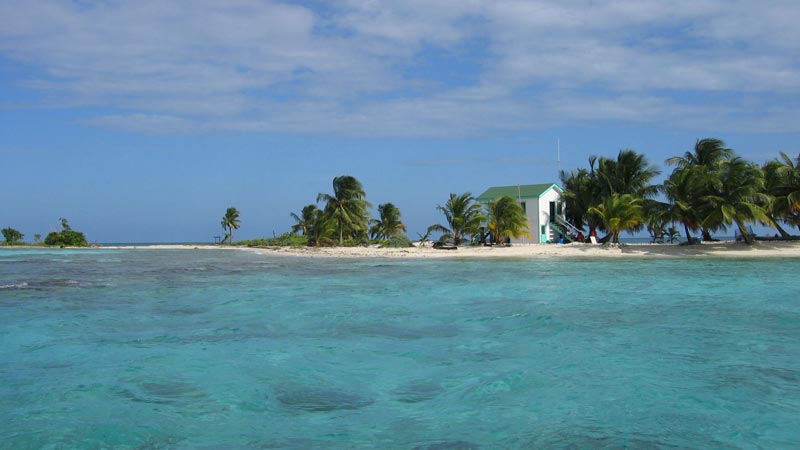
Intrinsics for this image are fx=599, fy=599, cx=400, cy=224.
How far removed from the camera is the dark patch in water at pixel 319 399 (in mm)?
5969

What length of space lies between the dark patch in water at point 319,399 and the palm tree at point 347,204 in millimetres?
34093

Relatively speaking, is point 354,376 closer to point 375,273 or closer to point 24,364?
point 24,364

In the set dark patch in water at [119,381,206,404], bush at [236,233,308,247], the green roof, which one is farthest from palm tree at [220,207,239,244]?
dark patch in water at [119,381,206,404]

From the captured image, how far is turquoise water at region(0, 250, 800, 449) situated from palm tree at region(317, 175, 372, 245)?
2540 centimetres

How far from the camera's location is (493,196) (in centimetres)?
4091

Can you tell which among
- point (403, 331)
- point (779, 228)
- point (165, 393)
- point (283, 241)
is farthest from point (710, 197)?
point (283, 241)

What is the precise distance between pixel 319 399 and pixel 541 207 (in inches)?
1305

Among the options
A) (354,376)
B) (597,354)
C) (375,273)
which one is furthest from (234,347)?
(375,273)

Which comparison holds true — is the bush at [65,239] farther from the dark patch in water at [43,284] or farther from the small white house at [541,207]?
the dark patch in water at [43,284]

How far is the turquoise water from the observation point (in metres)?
5.22

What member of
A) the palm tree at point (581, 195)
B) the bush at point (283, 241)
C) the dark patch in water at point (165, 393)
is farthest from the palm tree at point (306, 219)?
the dark patch in water at point (165, 393)

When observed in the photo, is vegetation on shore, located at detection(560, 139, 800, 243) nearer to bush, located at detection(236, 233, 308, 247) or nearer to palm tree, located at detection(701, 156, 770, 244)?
palm tree, located at detection(701, 156, 770, 244)

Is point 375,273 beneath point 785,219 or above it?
beneath

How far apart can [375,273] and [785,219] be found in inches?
948
